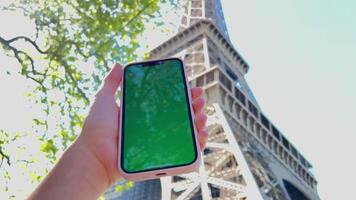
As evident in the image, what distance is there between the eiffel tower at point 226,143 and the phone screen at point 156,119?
503 inches

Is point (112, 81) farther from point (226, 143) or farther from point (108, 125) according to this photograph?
point (226, 143)

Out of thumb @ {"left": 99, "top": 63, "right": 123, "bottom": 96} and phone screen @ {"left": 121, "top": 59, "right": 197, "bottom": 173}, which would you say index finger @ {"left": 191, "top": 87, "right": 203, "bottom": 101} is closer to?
phone screen @ {"left": 121, "top": 59, "right": 197, "bottom": 173}

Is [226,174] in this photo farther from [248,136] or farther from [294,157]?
[294,157]

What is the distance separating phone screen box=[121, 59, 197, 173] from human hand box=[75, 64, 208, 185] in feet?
0.22

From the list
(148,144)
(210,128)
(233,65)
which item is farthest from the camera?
(233,65)

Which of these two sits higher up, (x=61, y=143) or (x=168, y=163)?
(x=61, y=143)

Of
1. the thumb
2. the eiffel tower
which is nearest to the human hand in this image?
the thumb

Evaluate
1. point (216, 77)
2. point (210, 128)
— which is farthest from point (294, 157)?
point (210, 128)

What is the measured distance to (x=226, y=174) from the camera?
17016 mm

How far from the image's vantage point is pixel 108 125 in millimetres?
2477

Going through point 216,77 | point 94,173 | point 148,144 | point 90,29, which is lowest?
point 94,173

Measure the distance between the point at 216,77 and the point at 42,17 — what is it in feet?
55.6

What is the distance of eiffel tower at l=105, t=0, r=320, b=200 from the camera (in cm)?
1700

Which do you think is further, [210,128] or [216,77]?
[216,77]
